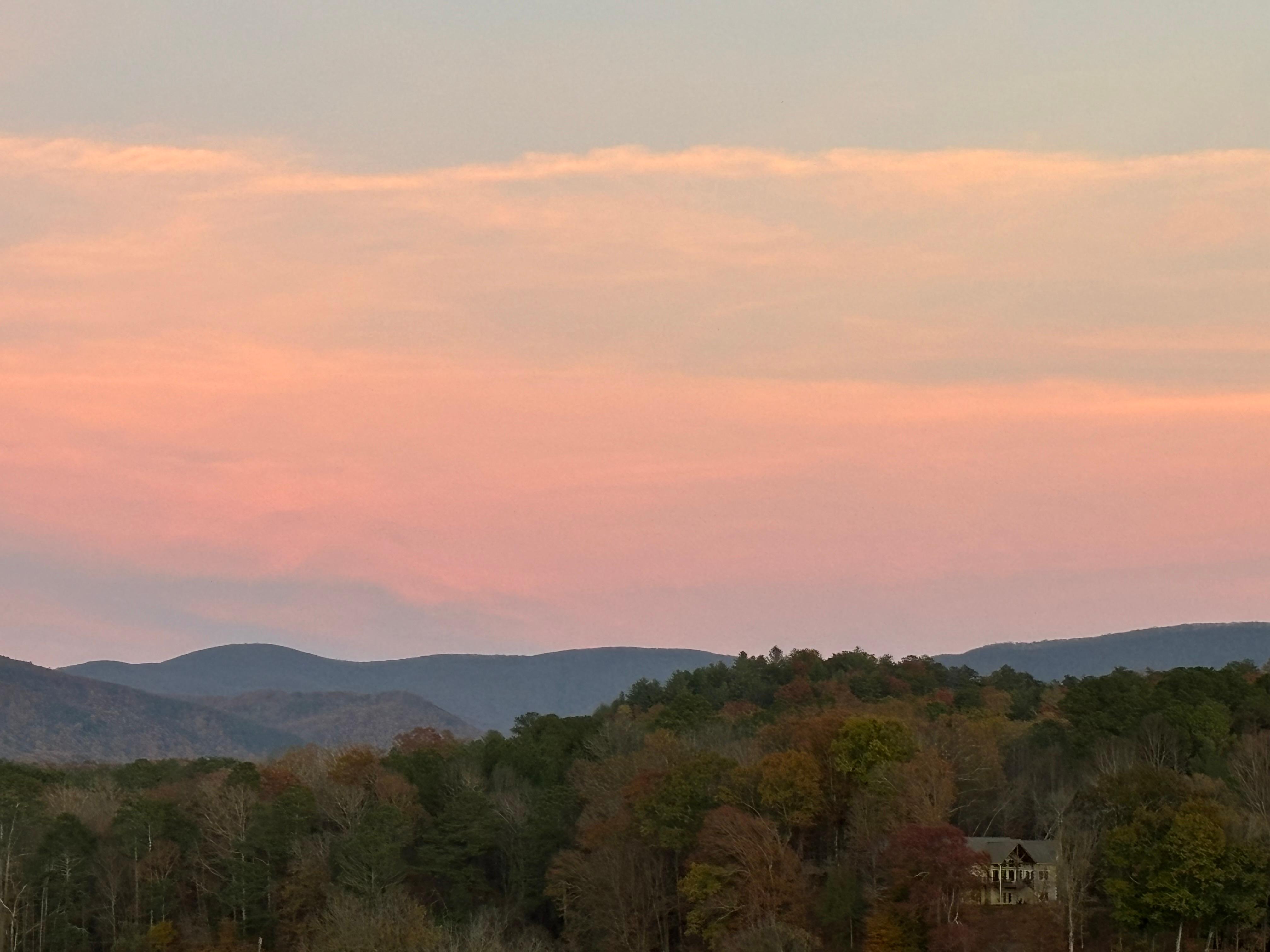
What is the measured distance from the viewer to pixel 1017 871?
82.0m

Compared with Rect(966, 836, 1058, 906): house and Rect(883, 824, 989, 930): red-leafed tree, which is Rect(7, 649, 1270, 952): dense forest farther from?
Rect(966, 836, 1058, 906): house

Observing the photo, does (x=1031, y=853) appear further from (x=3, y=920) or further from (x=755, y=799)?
(x=3, y=920)

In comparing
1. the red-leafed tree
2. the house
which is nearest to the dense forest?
the red-leafed tree

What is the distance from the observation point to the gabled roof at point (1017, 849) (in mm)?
82125

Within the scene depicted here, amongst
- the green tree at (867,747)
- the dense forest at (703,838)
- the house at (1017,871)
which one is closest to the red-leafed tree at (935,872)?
the dense forest at (703,838)

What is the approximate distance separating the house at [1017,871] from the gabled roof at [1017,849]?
0.05 ft

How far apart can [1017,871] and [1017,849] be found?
146cm

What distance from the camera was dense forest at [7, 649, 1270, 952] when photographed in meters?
75.5

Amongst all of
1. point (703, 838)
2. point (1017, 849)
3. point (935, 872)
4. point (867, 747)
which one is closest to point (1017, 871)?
point (1017, 849)

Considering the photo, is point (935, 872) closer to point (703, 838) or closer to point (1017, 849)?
point (1017, 849)

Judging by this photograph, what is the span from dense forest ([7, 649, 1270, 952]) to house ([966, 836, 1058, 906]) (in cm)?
169

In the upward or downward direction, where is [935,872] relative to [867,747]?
downward

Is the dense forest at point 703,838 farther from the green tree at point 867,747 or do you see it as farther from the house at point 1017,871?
the house at point 1017,871

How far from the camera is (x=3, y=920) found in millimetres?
98188
